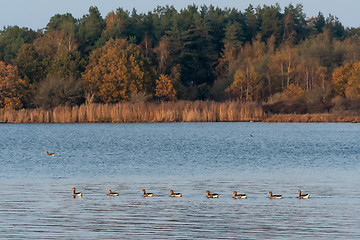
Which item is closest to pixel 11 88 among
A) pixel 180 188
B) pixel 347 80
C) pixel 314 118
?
pixel 314 118

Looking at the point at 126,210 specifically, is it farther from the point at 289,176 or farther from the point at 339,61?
the point at 339,61

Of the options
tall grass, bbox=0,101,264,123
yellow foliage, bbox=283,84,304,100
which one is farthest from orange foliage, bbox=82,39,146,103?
yellow foliage, bbox=283,84,304,100

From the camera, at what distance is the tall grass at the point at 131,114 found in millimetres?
72500

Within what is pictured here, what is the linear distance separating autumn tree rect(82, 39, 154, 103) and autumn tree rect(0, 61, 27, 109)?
326 inches

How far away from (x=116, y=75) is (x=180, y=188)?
224 ft

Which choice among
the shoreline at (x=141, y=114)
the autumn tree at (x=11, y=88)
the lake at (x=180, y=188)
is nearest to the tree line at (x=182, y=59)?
the autumn tree at (x=11, y=88)

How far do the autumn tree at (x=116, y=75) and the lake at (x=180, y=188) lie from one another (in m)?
39.8

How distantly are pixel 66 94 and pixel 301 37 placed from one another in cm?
5655

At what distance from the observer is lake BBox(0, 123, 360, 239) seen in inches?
664

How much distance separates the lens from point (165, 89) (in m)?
97.4

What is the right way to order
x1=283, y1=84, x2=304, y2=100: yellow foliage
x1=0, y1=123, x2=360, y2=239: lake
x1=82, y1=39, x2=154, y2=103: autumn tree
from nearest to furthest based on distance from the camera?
x1=0, y1=123, x2=360, y2=239: lake, x1=82, y1=39, x2=154, y2=103: autumn tree, x1=283, y1=84, x2=304, y2=100: yellow foliage

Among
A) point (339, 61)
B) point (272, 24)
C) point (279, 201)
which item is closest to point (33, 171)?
point (279, 201)

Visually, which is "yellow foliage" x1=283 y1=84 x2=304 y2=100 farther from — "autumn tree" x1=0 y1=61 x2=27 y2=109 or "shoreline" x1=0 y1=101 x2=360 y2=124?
"autumn tree" x1=0 y1=61 x2=27 y2=109

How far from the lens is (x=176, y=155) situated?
39.6 meters
